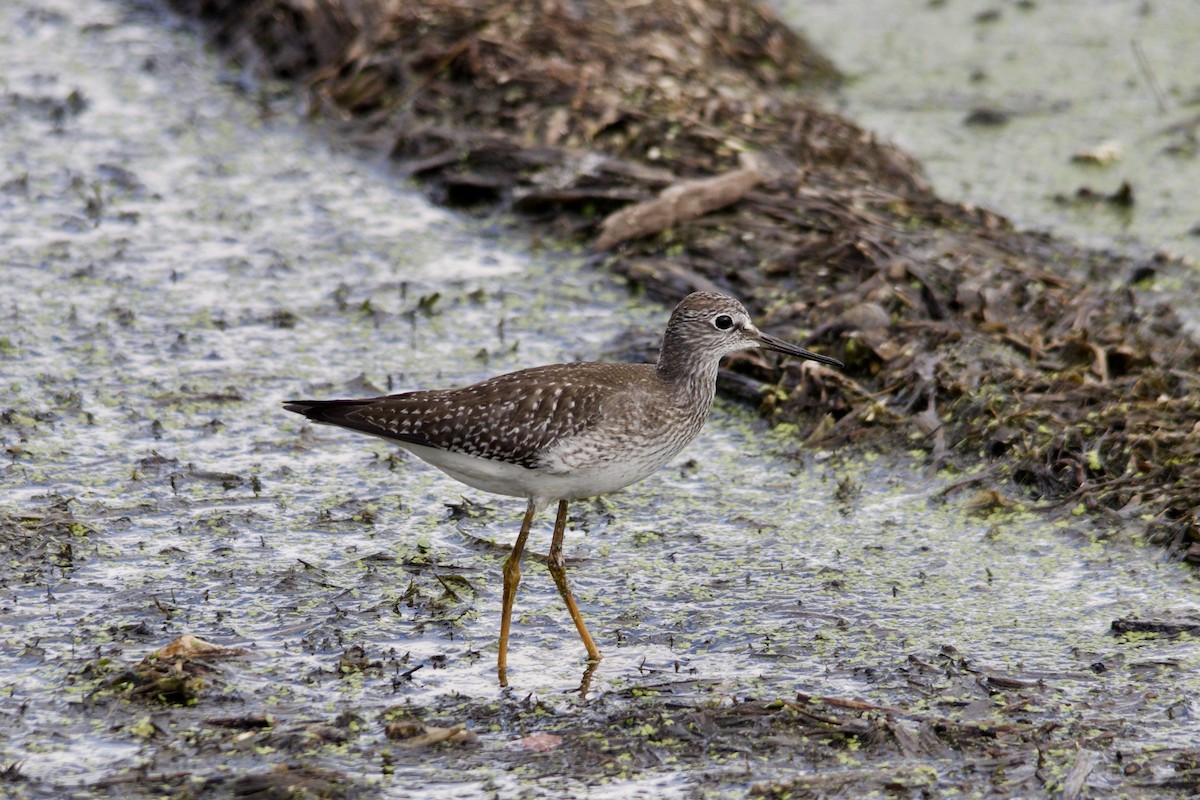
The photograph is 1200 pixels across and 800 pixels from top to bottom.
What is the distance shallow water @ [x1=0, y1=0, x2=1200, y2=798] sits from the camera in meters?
5.64

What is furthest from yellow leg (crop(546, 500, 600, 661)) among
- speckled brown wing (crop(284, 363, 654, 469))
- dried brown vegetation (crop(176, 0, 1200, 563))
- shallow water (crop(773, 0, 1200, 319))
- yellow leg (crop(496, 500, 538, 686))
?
shallow water (crop(773, 0, 1200, 319))

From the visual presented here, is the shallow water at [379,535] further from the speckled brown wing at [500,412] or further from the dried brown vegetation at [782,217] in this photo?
the speckled brown wing at [500,412]

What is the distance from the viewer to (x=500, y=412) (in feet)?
20.1

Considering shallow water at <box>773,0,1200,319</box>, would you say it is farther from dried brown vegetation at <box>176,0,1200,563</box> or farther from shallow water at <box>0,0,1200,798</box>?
shallow water at <box>0,0,1200,798</box>

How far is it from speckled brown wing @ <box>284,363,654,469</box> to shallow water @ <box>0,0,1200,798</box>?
0.68m

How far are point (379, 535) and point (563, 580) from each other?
1.13m

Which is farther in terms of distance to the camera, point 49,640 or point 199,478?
point 199,478

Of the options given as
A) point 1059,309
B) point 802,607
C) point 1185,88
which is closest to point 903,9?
point 1185,88

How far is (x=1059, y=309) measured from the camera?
8.75 metres

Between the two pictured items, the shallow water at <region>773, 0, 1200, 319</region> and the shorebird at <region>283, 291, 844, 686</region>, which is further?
the shallow water at <region>773, 0, 1200, 319</region>

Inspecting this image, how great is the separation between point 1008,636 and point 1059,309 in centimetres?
317

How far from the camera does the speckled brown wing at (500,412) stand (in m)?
6.03

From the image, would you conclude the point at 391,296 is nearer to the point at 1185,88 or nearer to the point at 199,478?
the point at 199,478

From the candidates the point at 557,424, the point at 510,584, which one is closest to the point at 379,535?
the point at 510,584
